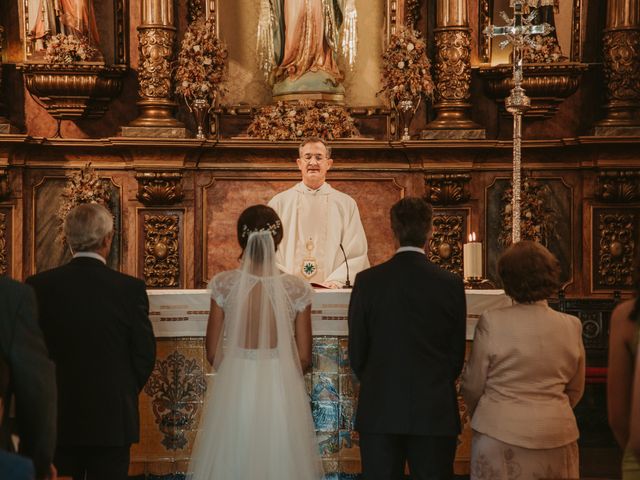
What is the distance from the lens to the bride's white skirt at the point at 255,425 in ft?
17.2

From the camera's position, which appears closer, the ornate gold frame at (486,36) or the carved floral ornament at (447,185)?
the carved floral ornament at (447,185)

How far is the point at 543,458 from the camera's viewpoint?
4.54 metres

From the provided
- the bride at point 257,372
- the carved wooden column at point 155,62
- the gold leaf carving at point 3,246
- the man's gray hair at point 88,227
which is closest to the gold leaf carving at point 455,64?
the carved wooden column at point 155,62

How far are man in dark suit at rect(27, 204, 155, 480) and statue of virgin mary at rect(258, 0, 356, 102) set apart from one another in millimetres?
5105

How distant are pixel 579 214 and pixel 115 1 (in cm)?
445

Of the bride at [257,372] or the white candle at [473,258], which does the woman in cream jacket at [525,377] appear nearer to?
the bride at [257,372]

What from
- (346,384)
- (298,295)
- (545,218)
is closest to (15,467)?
(298,295)

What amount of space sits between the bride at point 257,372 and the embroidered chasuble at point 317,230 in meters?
2.78

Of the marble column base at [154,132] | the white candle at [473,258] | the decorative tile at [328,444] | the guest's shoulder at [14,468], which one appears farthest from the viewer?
the marble column base at [154,132]

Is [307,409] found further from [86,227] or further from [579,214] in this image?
[579,214]

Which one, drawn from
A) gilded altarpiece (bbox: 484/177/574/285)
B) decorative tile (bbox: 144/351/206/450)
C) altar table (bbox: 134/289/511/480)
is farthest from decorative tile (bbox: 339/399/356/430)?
gilded altarpiece (bbox: 484/177/574/285)

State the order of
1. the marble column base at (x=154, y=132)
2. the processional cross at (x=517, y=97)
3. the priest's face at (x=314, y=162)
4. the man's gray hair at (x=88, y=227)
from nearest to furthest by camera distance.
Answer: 1. the man's gray hair at (x=88, y=227)
2. the processional cross at (x=517, y=97)
3. the priest's face at (x=314, y=162)
4. the marble column base at (x=154, y=132)

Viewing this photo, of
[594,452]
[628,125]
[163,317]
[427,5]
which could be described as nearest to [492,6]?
[427,5]

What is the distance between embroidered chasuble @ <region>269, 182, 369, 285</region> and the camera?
812cm
